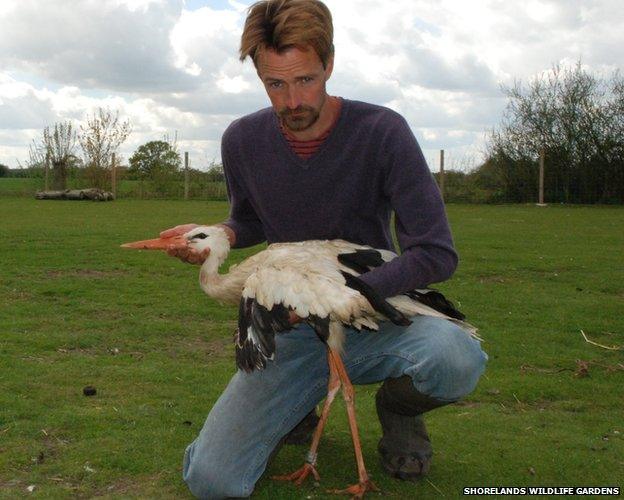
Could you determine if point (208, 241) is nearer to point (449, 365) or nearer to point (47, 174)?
point (449, 365)

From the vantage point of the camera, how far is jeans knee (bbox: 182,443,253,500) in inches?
170

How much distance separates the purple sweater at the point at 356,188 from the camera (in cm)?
440

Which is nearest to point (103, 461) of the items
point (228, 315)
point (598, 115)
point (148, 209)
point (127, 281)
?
point (228, 315)

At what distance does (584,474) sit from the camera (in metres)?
4.63

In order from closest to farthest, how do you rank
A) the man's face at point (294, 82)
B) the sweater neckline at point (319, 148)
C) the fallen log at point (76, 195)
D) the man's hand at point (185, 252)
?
the man's face at point (294, 82), the sweater neckline at point (319, 148), the man's hand at point (185, 252), the fallen log at point (76, 195)

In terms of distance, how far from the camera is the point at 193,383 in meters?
6.23

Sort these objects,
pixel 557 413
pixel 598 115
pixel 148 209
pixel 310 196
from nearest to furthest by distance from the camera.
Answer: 1. pixel 310 196
2. pixel 557 413
3. pixel 148 209
4. pixel 598 115

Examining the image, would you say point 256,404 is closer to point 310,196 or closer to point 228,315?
point 310,196

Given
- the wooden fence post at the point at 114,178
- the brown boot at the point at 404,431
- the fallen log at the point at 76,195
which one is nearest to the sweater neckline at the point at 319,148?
the brown boot at the point at 404,431

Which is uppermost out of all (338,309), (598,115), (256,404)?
(598,115)

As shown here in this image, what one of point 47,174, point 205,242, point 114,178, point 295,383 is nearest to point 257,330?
point 295,383

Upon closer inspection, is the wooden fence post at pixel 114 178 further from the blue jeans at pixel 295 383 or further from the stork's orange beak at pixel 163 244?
the blue jeans at pixel 295 383

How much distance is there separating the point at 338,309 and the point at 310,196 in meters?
0.88

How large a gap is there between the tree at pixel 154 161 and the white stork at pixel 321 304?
3127cm
